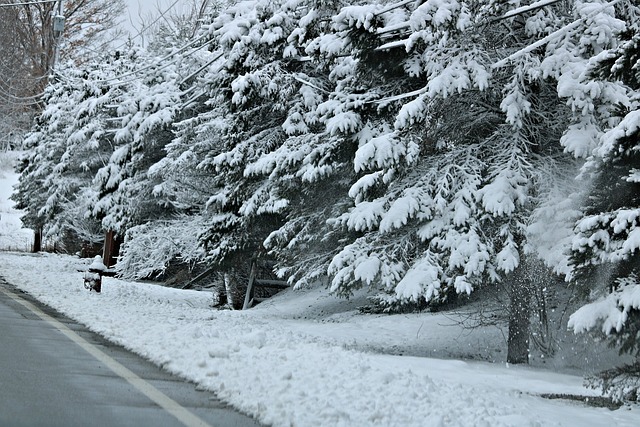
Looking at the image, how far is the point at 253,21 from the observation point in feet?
63.4

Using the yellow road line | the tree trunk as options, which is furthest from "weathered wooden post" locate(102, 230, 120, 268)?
the tree trunk

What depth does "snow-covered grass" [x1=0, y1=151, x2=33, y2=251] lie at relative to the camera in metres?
53.3

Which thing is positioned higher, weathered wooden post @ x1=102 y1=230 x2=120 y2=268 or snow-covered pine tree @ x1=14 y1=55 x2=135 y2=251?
snow-covered pine tree @ x1=14 y1=55 x2=135 y2=251

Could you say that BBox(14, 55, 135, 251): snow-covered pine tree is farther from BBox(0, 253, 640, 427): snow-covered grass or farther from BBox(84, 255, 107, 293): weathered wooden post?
BBox(0, 253, 640, 427): snow-covered grass

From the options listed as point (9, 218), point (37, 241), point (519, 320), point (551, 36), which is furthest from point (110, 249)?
point (9, 218)

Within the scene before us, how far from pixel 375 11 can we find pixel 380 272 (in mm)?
3618

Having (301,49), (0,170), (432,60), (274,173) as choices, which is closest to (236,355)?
(432,60)

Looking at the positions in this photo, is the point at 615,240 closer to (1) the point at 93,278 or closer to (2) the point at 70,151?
(1) the point at 93,278

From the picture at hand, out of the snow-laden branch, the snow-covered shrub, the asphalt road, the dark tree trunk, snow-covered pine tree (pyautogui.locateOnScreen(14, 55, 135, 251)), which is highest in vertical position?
snow-covered pine tree (pyautogui.locateOnScreen(14, 55, 135, 251))

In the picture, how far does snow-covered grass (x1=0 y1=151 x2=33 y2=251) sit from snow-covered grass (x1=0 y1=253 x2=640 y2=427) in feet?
122

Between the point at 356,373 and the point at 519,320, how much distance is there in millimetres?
5379

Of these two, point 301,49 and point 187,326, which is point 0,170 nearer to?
point 301,49

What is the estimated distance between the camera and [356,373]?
8.24 metres

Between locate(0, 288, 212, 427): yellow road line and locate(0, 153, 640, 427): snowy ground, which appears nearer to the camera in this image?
locate(0, 288, 212, 427): yellow road line
